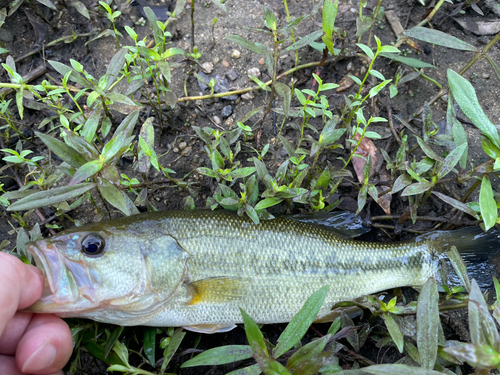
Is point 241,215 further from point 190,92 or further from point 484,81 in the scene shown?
point 484,81

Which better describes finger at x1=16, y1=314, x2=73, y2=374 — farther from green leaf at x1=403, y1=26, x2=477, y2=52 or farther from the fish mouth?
green leaf at x1=403, y1=26, x2=477, y2=52

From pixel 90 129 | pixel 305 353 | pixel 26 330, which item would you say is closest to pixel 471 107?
pixel 305 353

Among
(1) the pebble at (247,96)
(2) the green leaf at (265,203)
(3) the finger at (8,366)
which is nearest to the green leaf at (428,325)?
(2) the green leaf at (265,203)

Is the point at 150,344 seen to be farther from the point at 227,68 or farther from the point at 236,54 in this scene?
the point at 236,54

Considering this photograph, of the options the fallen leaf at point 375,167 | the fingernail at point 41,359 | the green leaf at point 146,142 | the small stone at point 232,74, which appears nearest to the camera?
the fingernail at point 41,359

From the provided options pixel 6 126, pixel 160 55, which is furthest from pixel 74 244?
pixel 6 126

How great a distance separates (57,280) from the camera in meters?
2.27

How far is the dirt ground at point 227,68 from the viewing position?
3467 mm

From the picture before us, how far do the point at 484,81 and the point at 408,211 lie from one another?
6.98ft

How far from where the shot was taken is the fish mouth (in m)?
2.25

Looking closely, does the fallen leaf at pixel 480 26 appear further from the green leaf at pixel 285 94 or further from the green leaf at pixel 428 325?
the green leaf at pixel 428 325

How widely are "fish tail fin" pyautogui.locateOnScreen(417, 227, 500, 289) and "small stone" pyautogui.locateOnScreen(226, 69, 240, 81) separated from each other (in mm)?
2679

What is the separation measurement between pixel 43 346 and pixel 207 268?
3.89ft

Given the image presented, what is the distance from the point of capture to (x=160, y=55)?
2793 millimetres
